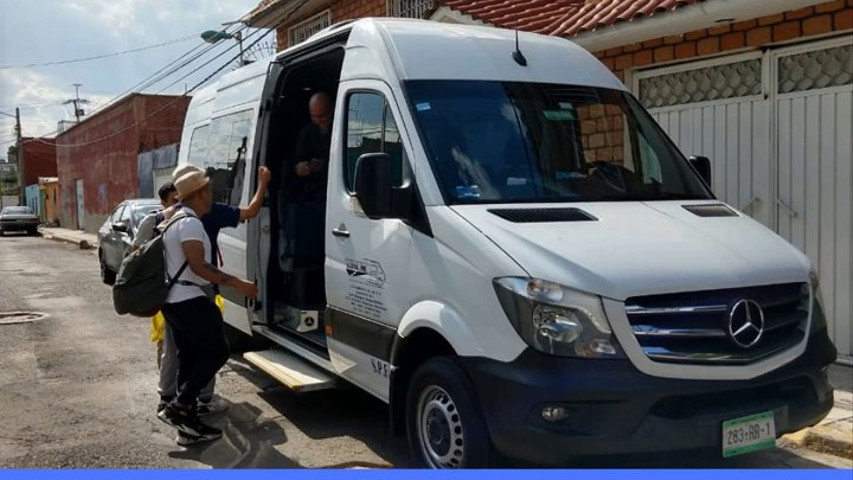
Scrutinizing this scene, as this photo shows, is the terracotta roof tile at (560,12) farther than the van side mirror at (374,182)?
Yes

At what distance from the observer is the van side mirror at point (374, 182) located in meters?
4.14

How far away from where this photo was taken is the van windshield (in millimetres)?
4301

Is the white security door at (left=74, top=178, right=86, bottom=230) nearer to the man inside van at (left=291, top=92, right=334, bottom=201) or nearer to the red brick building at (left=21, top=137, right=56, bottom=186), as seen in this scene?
the red brick building at (left=21, top=137, right=56, bottom=186)

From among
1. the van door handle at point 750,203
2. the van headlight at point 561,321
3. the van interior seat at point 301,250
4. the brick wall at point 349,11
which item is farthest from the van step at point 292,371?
the brick wall at point 349,11

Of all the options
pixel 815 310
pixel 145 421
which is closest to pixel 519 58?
pixel 815 310

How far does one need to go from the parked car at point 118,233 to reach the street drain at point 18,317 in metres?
2.53

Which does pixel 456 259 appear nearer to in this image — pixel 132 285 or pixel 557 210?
pixel 557 210

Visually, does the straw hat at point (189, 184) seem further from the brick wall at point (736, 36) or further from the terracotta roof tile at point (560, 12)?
the brick wall at point (736, 36)

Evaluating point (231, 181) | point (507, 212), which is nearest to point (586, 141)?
point (507, 212)

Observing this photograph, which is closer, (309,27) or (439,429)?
(439,429)

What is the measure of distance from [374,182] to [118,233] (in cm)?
1093

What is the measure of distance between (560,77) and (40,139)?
188 feet

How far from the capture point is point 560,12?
927cm

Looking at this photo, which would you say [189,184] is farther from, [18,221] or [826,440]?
[18,221]
